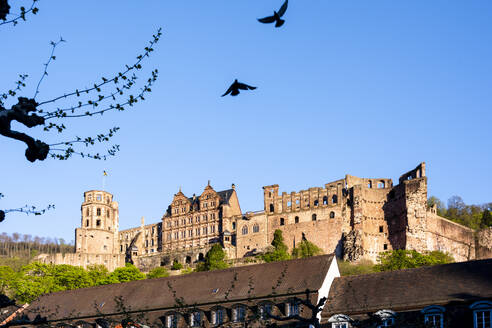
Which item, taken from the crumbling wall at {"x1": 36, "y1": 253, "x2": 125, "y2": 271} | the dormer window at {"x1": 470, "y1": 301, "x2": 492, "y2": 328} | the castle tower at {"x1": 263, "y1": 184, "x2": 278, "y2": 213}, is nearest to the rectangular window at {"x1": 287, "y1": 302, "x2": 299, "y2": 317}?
the dormer window at {"x1": 470, "y1": 301, "x2": 492, "y2": 328}

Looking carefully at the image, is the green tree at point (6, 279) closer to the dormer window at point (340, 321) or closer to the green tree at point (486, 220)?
the dormer window at point (340, 321)

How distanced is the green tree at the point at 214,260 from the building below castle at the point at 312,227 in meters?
5.33

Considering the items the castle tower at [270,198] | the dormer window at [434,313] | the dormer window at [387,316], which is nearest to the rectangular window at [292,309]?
the dormer window at [387,316]

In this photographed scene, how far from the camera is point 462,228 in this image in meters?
132

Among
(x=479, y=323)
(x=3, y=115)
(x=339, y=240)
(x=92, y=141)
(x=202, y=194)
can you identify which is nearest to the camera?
(x=3, y=115)

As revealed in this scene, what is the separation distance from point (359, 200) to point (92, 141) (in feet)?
374

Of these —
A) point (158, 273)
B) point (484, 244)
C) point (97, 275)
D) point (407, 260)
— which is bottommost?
point (97, 275)

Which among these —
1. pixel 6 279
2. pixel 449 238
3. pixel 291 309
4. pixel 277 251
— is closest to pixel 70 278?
pixel 6 279

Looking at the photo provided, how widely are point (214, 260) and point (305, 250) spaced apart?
1505cm

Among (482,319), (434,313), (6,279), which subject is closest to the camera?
(482,319)

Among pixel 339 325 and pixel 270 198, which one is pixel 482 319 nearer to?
pixel 339 325

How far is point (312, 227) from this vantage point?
131 metres

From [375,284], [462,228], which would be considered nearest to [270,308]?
[375,284]

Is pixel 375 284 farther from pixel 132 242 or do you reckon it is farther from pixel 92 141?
pixel 132 242
